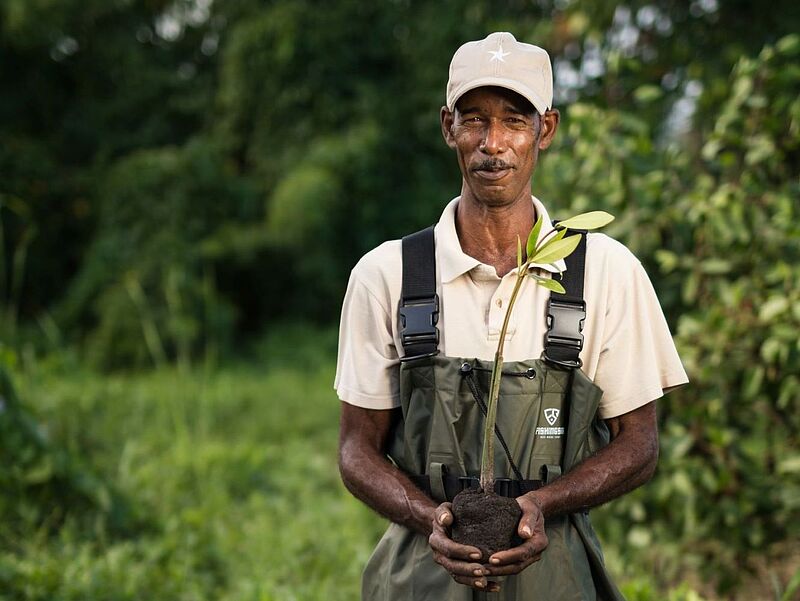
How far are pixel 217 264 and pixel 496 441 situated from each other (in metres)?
8.68

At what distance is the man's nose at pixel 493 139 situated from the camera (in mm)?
2090

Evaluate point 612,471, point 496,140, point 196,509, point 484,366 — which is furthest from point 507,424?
point 196,509

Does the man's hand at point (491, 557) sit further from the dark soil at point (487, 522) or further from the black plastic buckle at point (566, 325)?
the black plastic buckle at point (566, 325)

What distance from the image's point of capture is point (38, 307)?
10.8m

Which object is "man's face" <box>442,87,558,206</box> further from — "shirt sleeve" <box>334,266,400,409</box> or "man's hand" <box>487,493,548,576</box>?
"man's hand" <box>487,493,548,576</box>

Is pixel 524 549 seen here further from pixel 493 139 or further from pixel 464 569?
pixel 493 139

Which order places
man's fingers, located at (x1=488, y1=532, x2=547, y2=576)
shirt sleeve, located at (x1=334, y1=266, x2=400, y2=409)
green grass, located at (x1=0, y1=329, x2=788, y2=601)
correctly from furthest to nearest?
green grass, located at (x1=0, y1=329, x2=788, y2=601), shirt sleeve, located at (x1=334, y1=266, x2=400, y2=409), man's fingers, located at (x1=488, y1=532, x2=547, y2=576)

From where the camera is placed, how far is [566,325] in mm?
2072

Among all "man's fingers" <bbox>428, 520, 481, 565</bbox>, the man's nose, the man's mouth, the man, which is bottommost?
"man's fingers" <bbox>428, 520, 481, 565</bbox>

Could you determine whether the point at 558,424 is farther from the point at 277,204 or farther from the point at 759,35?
the point at 277,204

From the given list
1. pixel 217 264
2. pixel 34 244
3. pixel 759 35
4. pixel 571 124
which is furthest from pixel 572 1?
pixel 34 244

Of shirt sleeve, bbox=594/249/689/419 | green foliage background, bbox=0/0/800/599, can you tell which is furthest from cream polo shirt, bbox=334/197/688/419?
green foliage background, bbox=0/0/800/599

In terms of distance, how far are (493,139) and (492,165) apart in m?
0.05

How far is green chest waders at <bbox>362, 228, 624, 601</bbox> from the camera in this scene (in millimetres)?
2064
